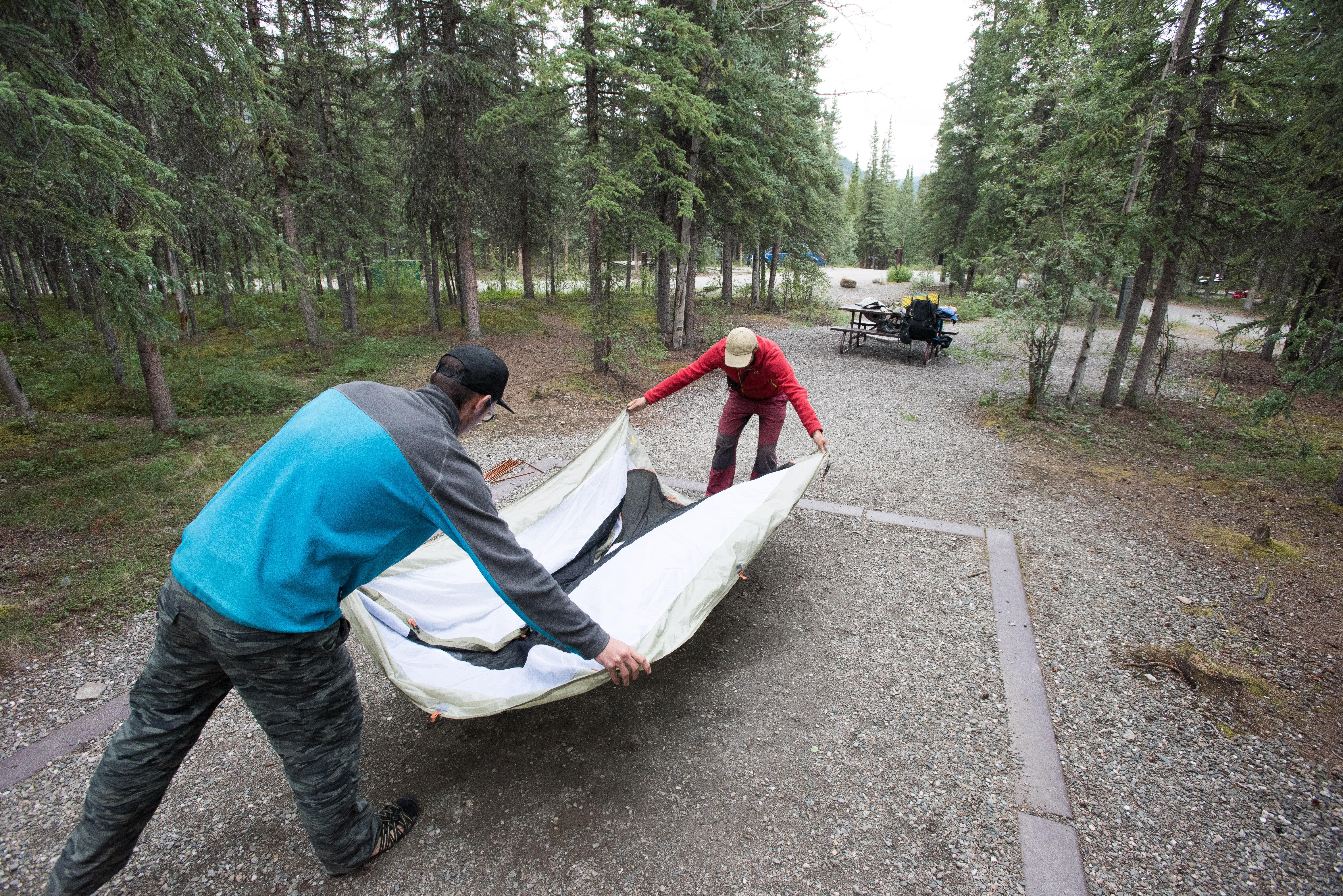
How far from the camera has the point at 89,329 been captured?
41.5ft

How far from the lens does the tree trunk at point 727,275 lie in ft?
60.6

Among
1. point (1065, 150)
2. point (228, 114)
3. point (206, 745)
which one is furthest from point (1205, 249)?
point (228, 114)

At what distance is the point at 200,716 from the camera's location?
189 centimetres

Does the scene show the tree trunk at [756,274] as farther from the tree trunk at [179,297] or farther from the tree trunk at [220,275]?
the tree trunk at [179,297]

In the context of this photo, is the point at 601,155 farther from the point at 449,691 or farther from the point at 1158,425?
the point at 1158,425

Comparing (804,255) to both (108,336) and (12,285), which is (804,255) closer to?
(108,336)

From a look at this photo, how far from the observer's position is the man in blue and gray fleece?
1.60 m

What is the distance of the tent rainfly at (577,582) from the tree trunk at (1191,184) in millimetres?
6905

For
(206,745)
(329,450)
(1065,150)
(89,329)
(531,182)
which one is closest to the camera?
(329,450)

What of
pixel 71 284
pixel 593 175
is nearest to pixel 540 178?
pixel 593 175

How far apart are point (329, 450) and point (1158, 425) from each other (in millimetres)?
9979

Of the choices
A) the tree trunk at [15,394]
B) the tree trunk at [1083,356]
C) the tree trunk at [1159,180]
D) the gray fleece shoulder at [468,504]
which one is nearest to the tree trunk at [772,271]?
the tree trunk at [1083,356]

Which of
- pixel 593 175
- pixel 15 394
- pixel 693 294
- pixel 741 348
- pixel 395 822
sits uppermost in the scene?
pixel 593 175

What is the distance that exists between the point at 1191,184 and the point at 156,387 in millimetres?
12892
